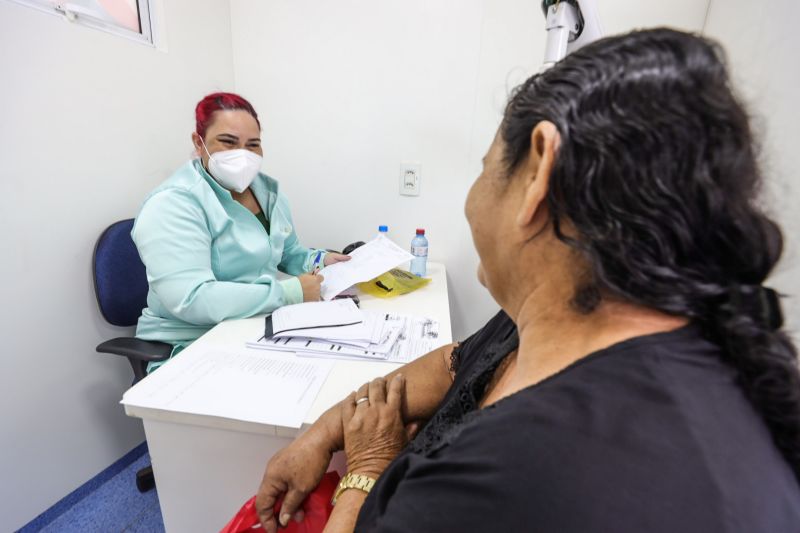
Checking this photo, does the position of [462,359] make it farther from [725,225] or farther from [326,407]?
[725,225]

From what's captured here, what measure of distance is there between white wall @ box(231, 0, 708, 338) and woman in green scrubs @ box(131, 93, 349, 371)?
50 cm

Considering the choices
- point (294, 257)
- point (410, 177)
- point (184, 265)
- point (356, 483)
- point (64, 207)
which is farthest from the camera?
point (410, 177)

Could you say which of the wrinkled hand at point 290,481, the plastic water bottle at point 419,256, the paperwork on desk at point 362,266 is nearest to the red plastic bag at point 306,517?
the wrinkled hand at point 290,481

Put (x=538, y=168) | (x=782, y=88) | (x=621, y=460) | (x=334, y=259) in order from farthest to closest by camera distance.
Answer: (x=334, y=259)
(x=782, y=88)
(x=538, y=168)
(x=621, y=460)

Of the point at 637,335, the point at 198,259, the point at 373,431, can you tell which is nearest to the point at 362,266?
the point at 198,259

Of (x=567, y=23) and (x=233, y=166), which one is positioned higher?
(x=567, y=23)

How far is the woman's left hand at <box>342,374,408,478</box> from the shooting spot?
0.64 meters

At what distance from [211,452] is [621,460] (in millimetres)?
797

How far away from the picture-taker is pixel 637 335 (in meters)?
0.38

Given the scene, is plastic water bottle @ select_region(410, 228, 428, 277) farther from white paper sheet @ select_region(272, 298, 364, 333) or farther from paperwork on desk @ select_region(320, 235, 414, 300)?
white paper sheet @ select_region(272, 298, 364, 333)

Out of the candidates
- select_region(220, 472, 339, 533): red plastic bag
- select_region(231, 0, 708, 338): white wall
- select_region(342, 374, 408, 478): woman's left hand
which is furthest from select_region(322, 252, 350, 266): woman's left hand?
select_region(220, 472, 339, 533): red plastic bag

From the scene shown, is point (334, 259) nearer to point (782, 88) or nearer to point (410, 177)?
point (410, 177)

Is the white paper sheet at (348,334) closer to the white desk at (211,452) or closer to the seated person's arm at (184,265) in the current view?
the white desk at (211,452)

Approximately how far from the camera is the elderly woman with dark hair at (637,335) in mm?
301
